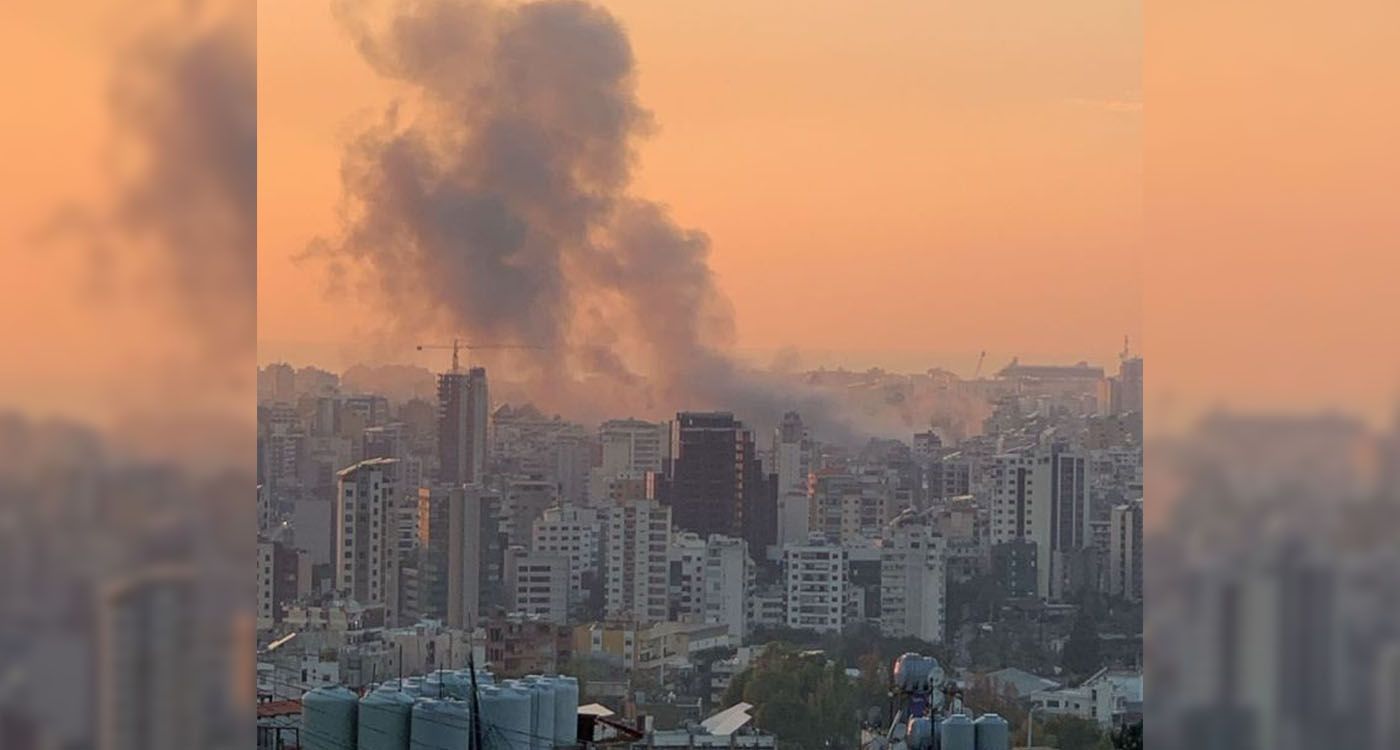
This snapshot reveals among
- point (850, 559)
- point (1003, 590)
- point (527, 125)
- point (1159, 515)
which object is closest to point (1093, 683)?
point (1003, 590)

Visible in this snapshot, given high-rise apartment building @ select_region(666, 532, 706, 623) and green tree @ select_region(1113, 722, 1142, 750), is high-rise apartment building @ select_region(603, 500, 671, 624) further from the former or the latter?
green tree @ select_region(1113, 722, 1142, 750)

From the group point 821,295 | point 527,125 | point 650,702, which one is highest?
point 527,125

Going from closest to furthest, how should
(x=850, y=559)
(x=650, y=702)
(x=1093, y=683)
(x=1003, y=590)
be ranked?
(x=1093, y=683) < (x=650, y=702) < (x=1003, y=590) < (x=850, y=559)

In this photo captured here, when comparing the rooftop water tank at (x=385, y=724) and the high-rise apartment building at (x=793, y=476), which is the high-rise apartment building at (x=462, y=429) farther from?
the rooftop water tank at (x=385, y=724)

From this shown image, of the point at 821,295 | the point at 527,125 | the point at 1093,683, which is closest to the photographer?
the point at 1093,683

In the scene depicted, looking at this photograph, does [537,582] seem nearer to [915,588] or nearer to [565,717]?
[915,588]

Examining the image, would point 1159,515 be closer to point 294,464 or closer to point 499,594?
point 294,464

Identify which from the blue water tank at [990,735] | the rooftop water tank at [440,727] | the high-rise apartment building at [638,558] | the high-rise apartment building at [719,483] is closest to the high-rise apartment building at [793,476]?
the high-rise apartment building at [719,483]
